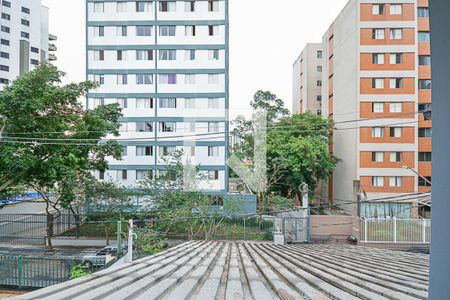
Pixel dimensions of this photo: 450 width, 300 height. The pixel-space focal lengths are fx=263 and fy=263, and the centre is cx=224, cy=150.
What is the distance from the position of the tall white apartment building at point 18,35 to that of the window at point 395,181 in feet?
82.0

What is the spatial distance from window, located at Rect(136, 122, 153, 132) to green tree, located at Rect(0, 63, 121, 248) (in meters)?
3.65

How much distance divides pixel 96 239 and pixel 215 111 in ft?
22.2

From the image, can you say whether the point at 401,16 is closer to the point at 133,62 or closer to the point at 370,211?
the point at 370,211

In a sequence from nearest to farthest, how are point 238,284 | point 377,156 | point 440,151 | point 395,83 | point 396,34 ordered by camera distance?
1. point 440,151
2. point 238,284
3. point 396,34
4. point 395,83
5. point 377,156

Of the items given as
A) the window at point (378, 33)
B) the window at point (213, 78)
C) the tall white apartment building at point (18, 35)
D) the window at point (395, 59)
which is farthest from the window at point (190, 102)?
the tall white apartment building at point (18, 35)

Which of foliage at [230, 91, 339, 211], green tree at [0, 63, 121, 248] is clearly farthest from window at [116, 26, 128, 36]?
foliage at [230, 91, 339, 211]

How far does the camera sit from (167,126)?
1205cm

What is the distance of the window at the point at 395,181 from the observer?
36.5 feet

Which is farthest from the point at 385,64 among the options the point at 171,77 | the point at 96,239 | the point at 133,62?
the point at 96,239

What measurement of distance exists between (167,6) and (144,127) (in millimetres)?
5583

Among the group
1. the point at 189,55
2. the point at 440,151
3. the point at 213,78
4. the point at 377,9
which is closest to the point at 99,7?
the point at 189,55

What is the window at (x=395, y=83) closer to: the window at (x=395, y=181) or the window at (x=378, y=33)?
the window at (x=378, y=33)

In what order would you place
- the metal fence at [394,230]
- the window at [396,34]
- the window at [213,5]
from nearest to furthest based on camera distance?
the metal fence at [394,230] < the window at [396,34] < the window at [213,5]

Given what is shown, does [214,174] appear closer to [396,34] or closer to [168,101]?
[168,101]
